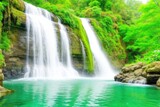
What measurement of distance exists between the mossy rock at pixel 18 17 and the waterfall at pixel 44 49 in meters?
0.41

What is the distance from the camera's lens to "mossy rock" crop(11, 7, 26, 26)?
19609 millimetres

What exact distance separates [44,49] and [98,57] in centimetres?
782

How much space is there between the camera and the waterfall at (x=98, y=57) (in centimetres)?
2673

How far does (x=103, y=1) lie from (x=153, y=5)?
2307 centimetres

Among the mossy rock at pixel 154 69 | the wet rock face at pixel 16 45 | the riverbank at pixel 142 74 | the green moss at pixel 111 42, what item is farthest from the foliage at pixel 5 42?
the green moss at pixel 111 42

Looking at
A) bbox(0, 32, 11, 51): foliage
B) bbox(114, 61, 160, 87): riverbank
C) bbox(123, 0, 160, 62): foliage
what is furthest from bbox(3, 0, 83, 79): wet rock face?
bbox(123, 0, 160, 62): foliage

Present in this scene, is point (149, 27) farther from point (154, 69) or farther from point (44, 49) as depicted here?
point (44, 49)

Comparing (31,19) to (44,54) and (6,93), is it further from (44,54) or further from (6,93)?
(6,93)

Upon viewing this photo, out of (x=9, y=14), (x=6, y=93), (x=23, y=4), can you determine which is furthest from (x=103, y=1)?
(x=6, y=93)

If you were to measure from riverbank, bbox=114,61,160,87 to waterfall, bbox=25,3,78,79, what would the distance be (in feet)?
17.6

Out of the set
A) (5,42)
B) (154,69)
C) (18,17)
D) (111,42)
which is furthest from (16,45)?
(111,42)

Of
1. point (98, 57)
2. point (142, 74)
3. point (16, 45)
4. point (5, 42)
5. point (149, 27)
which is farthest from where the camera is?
point (98, 57)

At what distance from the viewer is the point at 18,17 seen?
781 inches

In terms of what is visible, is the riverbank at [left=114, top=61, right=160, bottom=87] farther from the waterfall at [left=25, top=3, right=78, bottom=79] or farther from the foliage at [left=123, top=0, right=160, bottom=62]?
the waterfall at [left=25, top=3, right=78, bottom=79]
